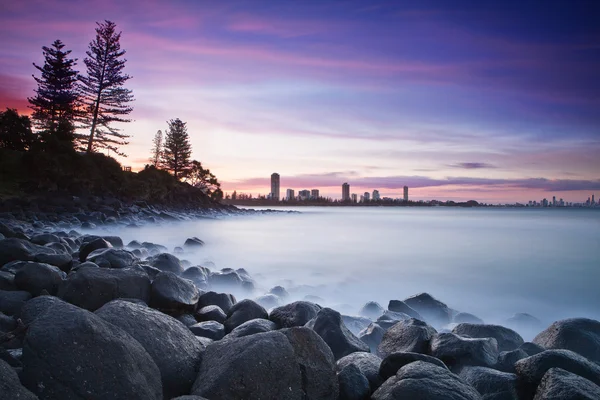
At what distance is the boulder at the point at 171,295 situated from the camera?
406cm

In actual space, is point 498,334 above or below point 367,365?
below

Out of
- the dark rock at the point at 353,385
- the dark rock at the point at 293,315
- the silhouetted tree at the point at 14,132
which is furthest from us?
the silhouetted tree at the point at 14,132

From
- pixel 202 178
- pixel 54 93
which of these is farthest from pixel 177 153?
pixel 54 93

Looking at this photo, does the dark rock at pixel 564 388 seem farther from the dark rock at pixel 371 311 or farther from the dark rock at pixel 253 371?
the dark rock at pixel 371 311

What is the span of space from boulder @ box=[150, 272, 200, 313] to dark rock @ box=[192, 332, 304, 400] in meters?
1.79

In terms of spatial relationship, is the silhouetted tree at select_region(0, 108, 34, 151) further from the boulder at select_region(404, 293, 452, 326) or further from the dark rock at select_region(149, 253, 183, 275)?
the boulder at select_region(404, 293, 452, 326)

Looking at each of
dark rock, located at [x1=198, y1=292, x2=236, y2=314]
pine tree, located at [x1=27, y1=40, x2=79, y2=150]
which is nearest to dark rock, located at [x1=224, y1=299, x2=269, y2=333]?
dark rock, located at [x1=198, y1=292, x2=236, y2=314]

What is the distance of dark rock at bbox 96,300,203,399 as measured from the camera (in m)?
2.30

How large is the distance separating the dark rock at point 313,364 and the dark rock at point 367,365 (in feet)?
0.94

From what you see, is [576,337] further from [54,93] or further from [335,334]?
[54,93]

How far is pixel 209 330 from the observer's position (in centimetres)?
349

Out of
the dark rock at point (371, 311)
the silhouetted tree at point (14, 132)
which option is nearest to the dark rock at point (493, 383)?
the dark rock at point (371, 311)

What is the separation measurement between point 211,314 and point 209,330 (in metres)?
0.63

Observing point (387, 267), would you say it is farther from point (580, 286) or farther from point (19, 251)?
point (19, 251)
